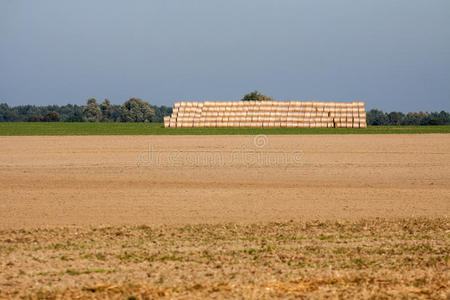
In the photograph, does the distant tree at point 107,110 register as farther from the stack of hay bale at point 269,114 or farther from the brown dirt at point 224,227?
the brown dirt at point 224,227

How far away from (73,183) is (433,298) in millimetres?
11903

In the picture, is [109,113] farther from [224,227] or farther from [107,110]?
[224,227]

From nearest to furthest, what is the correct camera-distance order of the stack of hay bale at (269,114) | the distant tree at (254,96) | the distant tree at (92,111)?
the stack of hay bale at (269,114) → the distant tree at (254,96) → the distant tree at (92,111)

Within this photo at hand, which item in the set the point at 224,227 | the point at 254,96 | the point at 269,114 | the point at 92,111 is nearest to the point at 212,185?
the point at 224,227

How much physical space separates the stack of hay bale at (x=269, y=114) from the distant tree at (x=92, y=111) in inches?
2362

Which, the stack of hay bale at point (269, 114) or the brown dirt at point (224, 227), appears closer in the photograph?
the brown dirt at point (224, 227)

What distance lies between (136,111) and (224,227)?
9019 centimetres

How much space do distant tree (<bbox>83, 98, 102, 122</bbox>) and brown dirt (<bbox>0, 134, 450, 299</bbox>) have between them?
86322 millimetres

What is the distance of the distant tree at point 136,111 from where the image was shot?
9906 centimetres

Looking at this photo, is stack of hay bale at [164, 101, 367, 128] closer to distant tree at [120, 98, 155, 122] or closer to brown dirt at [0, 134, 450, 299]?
brown dirt at [0, 134, 450, 299]

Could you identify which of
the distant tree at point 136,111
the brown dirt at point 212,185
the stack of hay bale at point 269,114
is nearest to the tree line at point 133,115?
the distant tree at point 136,111

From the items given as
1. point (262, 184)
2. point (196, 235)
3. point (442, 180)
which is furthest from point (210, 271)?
point (442, 180)

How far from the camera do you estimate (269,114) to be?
50094mm

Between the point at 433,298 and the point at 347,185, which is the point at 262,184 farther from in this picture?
the point at 433,298
